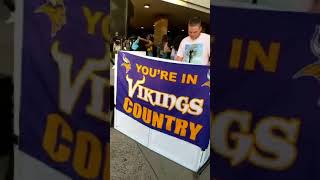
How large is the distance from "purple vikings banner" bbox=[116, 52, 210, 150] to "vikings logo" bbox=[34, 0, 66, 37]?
5.66 ft

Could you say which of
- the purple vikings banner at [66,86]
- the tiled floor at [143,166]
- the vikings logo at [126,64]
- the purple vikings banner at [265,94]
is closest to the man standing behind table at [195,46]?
the vikings logo at [126,64]

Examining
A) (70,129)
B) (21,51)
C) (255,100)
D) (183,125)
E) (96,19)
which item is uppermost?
(96,19)

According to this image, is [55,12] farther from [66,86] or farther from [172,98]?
[172,98]

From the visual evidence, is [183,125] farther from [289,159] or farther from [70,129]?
[289,159]

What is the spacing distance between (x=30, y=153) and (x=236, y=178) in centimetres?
138

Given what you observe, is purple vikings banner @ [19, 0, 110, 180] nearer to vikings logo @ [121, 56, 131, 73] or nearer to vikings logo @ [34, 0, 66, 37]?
vikings logo @ [34, 0, 66, 37]

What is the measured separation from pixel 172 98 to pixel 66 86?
1.79 metres

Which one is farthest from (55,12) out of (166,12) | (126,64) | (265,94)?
(166,12)

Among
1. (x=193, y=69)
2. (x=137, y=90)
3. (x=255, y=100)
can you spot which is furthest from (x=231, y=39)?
(x=137, y=90)

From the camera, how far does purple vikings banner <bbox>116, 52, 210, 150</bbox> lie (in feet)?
12.2

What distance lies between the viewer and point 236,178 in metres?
1.76

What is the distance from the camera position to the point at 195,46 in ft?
15.6

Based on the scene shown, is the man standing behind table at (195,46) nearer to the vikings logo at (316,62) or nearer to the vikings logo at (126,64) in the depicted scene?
the vikings logo at (126,64)

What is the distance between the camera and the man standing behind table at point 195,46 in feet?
15.3
